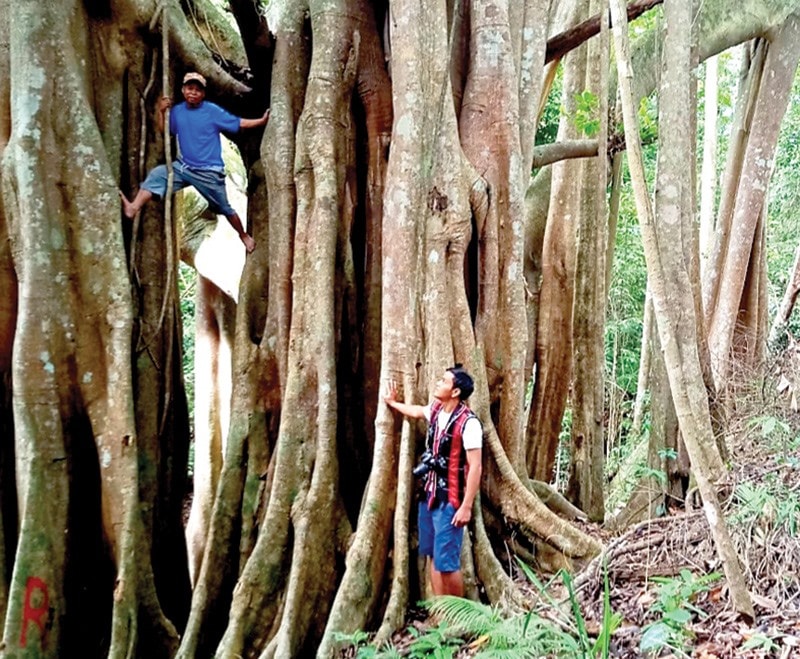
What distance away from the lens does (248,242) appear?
559 cm

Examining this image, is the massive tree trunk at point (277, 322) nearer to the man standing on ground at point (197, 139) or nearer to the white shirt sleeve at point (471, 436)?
the man standing on ground at point (197, 139)

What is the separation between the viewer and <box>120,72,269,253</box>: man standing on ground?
207 inches

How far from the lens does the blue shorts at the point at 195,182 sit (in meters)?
5.24

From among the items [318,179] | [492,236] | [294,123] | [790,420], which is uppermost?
[294,123]

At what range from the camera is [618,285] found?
1312 centimetres

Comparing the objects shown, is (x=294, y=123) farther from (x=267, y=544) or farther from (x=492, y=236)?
(x=267, y=544)

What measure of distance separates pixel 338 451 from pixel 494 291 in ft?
4.96

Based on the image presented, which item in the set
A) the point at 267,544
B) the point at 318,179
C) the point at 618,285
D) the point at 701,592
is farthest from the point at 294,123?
the point at 618,285

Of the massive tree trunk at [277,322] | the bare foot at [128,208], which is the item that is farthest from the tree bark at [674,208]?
the bare foot at [128,208]

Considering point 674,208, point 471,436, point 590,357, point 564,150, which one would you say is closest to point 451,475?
point 471,436

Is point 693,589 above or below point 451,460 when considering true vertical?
below

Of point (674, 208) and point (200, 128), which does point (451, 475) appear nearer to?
point (674, 208)

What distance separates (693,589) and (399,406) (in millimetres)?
1853

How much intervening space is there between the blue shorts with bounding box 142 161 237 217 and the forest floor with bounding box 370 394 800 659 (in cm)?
330
